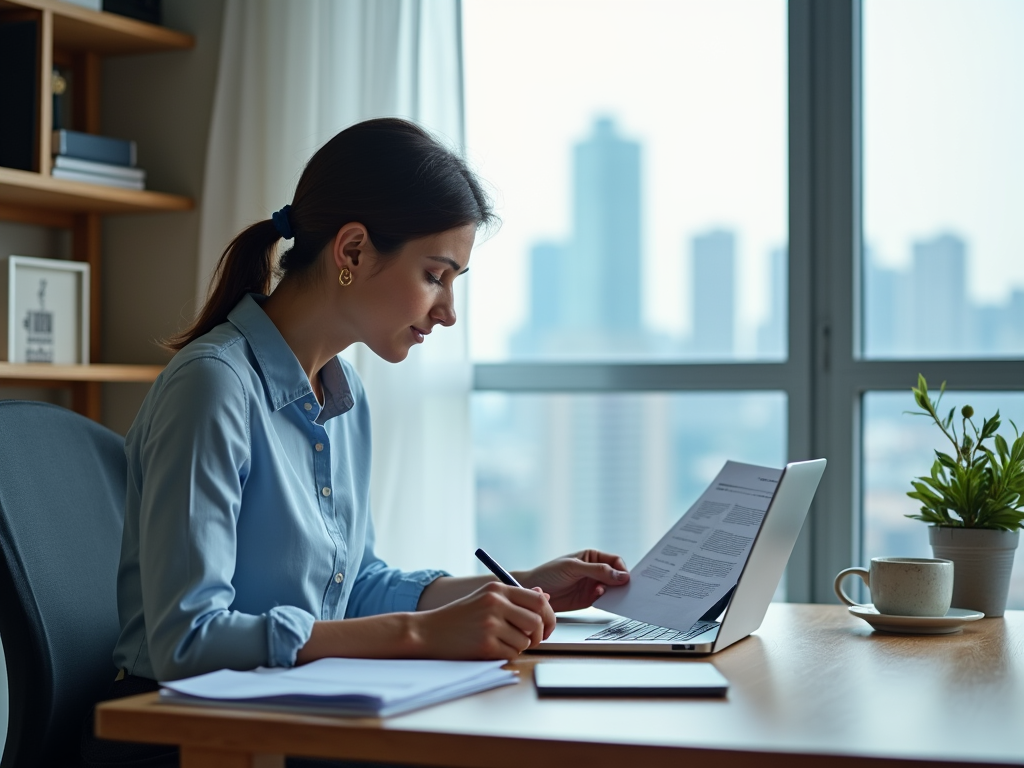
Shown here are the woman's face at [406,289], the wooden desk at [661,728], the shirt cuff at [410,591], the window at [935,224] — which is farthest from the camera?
the window at [935,224]

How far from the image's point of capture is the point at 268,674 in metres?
1.06

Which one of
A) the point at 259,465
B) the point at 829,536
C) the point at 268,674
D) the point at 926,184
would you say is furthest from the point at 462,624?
the point at 926,184

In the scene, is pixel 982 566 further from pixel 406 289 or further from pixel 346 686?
pixel 346 686

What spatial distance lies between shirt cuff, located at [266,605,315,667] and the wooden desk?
0.11m

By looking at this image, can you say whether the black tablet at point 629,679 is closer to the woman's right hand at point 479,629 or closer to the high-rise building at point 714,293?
the woman's right hand at point 479,629

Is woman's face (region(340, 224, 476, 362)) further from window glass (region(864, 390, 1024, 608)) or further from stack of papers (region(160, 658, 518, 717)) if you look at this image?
window glass (region(864, 390, 1024, 608))

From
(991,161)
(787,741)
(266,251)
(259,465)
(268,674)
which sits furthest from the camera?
(991,161)

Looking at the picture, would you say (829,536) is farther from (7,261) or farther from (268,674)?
(7,261)

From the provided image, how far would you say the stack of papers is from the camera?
0.94 m

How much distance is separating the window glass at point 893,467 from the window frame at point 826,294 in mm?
26

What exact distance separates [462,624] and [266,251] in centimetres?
65

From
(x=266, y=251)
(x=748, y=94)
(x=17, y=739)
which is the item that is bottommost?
(x=17, y=739)

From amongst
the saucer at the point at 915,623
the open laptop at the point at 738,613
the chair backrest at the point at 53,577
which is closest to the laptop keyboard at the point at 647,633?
the open laptop at the point at 738,613

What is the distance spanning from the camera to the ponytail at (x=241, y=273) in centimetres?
149
